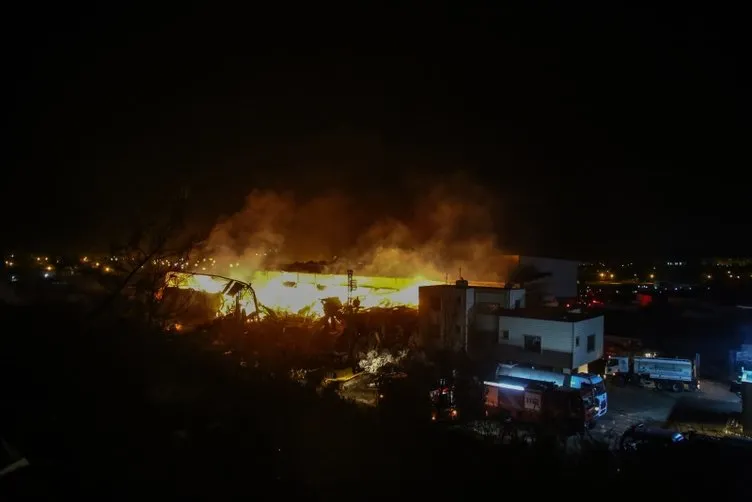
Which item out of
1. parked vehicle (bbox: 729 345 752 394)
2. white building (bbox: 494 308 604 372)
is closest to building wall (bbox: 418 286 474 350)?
white building (bbox: 494 308 604 372)

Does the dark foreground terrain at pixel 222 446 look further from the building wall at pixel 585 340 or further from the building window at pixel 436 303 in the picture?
the building window at pixel 436 303

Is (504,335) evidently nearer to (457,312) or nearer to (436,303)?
(457,312)

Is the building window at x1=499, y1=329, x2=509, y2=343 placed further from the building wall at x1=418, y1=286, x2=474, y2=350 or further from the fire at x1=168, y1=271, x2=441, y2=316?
the fire at x1=168, y1=271, x2=441, y2=316

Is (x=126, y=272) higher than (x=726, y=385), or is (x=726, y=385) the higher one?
(x=126, y=272)

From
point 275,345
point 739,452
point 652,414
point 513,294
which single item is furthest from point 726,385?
point 275,345

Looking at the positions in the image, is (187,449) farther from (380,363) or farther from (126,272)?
(380,363)

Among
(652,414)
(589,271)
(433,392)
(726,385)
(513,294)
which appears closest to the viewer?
(433,392)

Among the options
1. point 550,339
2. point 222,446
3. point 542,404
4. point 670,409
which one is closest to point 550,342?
point 550,339
